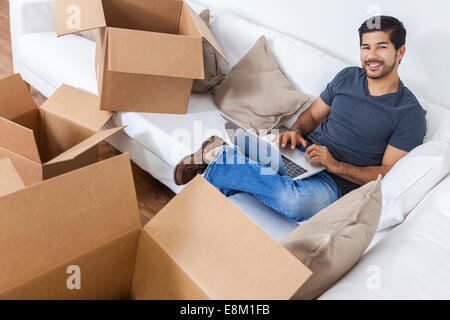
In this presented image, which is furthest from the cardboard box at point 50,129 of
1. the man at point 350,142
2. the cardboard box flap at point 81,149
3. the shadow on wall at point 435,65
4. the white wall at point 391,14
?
the shadow on wall at point 435,65

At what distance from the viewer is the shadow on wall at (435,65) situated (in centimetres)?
172

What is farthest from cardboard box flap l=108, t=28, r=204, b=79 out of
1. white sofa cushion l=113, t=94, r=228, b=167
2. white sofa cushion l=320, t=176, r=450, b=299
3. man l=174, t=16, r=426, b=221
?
white sofa cushion l=320, t=176, r=450, b=299

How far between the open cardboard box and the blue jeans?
66cm

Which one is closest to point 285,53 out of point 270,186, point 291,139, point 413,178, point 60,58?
point 291,139

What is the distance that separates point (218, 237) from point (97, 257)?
0.85 feet

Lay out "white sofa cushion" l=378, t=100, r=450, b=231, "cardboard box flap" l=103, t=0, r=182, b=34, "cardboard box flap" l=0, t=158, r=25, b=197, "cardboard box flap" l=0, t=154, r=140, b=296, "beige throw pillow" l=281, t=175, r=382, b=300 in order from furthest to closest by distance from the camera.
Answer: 1. "cardboard box flap" l=103, t=0, r=182, b=34
2. "white sofa cushion" l=378, t=100, r=450, b=231
3. "cardboard box flap" l=0, t=158, r=25, b=197
4. "beige throw pillow" l=281, t=175, r=382, b=300
5. "cardboard box flap" l=0, t=154, r=140, b=296

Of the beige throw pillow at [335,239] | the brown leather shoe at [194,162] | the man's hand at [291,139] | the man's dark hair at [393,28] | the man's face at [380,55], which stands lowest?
the brown leather shoe at [194,162]

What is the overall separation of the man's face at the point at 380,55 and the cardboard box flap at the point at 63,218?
1.16 meters

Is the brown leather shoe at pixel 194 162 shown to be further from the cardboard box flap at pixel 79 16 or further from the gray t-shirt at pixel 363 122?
the cardboard box flap at pixel 79 16

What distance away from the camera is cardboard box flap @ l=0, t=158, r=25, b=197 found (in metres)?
1.00

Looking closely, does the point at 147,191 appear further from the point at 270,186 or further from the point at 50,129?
the point at 270,186

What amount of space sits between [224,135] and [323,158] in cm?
47

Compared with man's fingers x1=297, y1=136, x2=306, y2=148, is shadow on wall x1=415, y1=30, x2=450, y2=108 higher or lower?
higher

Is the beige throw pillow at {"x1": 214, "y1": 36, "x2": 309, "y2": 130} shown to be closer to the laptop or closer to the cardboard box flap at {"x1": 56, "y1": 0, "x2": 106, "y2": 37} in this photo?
the laptop
